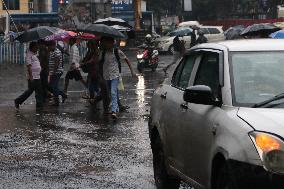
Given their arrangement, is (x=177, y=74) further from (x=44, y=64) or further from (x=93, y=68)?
(x=44, y=64)

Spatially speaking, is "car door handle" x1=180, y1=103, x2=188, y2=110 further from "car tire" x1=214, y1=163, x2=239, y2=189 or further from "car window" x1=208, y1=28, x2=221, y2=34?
"car window" x1=208, y1=28, x2=221, y2=34

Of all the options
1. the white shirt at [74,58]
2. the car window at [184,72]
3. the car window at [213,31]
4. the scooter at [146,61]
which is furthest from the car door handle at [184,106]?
the car window at [213,31]

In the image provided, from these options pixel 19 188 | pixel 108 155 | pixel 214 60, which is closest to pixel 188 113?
pixel 214 60

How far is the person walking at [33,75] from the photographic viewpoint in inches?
605

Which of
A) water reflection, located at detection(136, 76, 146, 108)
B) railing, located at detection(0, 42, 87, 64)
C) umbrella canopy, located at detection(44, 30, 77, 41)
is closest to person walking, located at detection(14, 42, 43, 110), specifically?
umbrella canopy, located at detection(44, 30, 77, 41)

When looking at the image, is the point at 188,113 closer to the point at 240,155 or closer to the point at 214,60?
the point at 214,60

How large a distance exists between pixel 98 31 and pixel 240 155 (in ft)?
31.8

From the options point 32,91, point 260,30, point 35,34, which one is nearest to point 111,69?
point 32,91

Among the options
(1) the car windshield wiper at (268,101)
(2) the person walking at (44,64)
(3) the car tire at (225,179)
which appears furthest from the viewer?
(2) the person walking at (44,64)

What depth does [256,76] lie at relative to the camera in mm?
5816

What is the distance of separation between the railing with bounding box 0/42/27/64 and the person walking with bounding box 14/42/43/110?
1620cm

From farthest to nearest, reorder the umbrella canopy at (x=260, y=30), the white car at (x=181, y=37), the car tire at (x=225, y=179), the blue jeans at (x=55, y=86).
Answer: the white car at (x=181, y=37), the umbrella canopy at (x=260, y=30), the blue jeans at (x=55, y=86), the car tire at (x=225, y=179)

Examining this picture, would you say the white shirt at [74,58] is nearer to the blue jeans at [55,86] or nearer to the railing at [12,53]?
the blue jeans at [55,86]

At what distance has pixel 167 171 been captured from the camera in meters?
7.08
